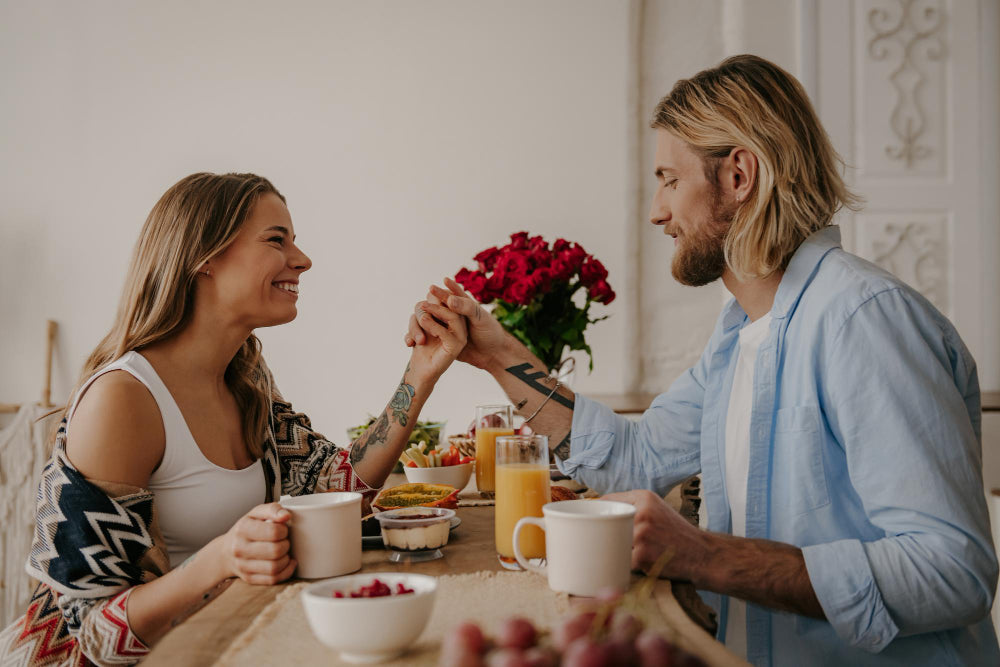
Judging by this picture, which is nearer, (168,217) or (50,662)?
(50,662)

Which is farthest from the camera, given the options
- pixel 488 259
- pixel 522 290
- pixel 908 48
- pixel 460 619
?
pixel 908 48

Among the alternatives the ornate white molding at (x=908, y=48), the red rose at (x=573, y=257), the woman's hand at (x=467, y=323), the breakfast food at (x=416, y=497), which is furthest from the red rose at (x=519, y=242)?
the ornate white molding at (x=908, y=48)

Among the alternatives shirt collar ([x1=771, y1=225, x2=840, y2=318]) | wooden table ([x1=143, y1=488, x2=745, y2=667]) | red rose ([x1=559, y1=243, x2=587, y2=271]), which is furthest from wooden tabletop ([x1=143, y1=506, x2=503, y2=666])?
red rose ([x1=559, y1=243, x2=587, y2=271])

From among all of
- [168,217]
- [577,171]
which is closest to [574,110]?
[577,171]

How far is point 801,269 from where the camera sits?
135cm

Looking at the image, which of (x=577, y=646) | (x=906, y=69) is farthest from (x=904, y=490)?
(x=906, y=69)

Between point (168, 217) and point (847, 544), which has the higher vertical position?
point (168, 217)

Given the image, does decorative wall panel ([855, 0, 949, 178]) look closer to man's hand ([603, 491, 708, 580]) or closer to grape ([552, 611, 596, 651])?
man's hand ([603, 491, 708, 580])

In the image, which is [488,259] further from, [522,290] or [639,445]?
[639,445]

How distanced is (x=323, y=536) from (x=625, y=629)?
0.53 metres

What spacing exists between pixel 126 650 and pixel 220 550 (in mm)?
220

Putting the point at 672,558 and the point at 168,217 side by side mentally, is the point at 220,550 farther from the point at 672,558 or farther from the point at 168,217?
the point at 168,217

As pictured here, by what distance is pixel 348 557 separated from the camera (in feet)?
3.40

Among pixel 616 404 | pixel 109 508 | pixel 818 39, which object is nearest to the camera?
pixel 109 508
